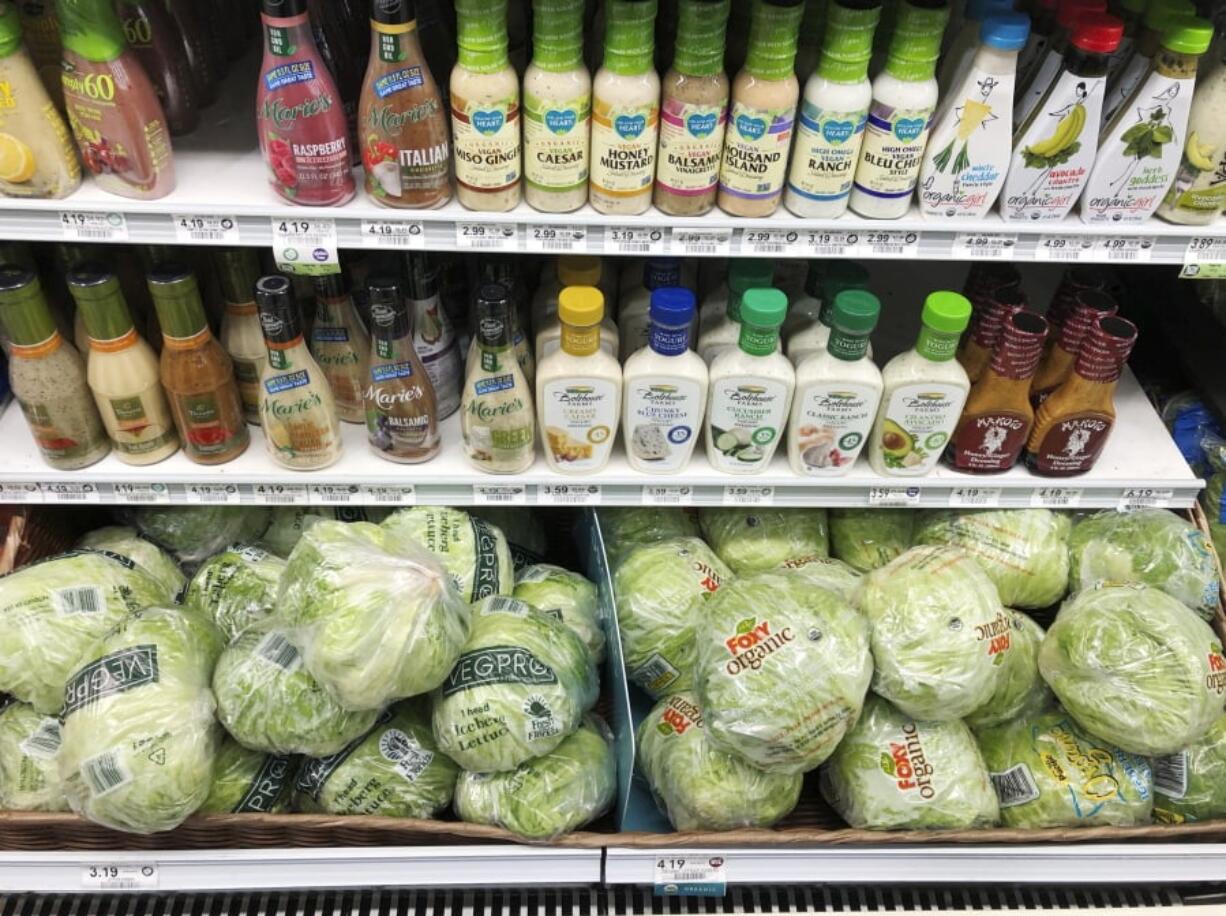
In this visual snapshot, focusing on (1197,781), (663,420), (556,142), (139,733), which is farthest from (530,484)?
(1197,781)

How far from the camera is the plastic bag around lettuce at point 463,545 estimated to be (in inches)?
64.5

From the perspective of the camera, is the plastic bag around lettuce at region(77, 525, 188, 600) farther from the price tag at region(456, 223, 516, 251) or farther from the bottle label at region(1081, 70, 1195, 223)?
the bottle label at region(1081, 70, 1195, 223)

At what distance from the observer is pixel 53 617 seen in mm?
1498

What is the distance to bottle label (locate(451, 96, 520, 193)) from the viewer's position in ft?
4.32

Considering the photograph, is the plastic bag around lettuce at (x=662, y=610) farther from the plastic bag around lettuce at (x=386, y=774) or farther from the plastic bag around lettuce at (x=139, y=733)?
the plastic bag around lettuce at (x=139, y=733)

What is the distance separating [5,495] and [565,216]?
3.52 ft

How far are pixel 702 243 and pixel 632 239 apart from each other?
10cm

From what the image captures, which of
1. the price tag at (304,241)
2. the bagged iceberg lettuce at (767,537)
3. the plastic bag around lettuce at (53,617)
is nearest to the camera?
the price tag at (304,241)

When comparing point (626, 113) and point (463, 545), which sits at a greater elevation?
point (626, 113)

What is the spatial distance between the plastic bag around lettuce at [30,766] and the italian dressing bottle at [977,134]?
5.07 feet

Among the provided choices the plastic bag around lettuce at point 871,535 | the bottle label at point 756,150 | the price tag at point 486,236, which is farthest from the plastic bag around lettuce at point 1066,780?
the price tag at point 486,236

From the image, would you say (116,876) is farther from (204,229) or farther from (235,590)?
(204,229)

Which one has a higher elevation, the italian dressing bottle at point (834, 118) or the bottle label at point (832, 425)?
the italian dressing bottle at point (834, 118)

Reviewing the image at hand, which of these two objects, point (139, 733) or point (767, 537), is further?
point (767, 537)
